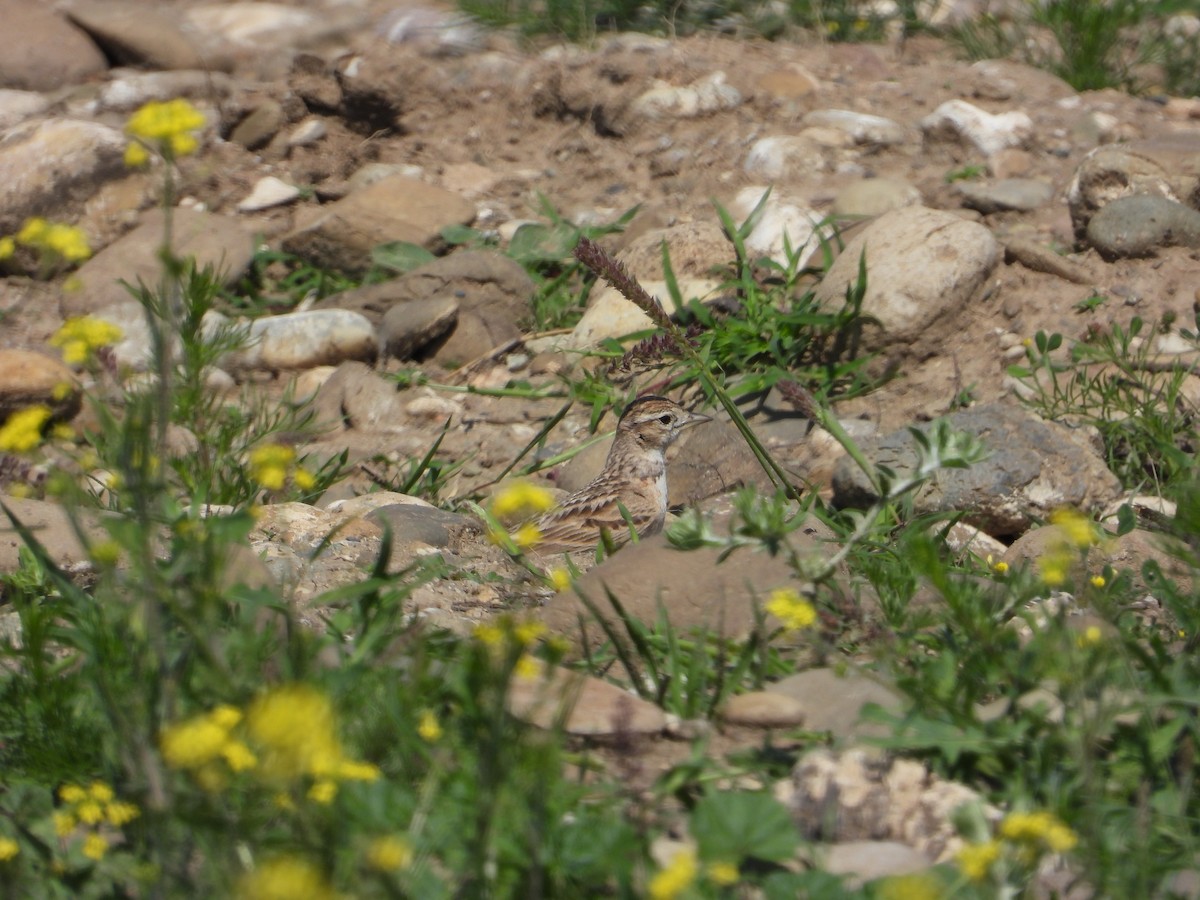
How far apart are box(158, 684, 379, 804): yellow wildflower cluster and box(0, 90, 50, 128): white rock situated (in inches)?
329

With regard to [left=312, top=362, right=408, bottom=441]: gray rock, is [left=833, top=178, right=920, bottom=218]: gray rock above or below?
above

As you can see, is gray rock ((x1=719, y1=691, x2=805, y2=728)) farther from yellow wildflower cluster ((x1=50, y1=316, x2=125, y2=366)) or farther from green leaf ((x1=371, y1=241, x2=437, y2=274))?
green leaf ((x1=371, y1=241, x2=437, y2=274))

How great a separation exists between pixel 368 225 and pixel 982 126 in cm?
364

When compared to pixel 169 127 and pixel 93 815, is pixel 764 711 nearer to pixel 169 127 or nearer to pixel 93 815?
pixel 93 815

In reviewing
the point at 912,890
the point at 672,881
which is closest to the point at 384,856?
the point at 672,881

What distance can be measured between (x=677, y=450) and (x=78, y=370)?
333 centimetres

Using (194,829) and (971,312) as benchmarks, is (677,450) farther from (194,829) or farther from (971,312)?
(194,829)

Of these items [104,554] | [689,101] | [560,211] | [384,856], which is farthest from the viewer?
[689,101]

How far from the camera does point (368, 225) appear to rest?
8672 mm

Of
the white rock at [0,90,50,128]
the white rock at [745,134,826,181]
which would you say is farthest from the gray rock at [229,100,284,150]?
the white rock at [745,134,826,181]

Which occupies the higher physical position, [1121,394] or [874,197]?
[874,197]

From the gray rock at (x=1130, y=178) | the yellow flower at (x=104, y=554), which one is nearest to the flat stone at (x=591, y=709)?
the yellow flower at (x=104, y=554)

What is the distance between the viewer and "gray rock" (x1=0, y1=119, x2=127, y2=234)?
877cm

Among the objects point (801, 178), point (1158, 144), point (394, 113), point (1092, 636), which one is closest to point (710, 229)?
point (801, 178)
